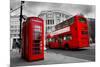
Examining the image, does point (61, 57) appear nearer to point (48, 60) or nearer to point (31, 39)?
point (48, 60)

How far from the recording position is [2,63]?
3572mm

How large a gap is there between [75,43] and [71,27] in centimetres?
32

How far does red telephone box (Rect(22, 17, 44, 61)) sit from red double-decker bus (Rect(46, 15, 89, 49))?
0.34m

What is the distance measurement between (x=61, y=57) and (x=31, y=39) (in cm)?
70

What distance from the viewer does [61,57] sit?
424 cm

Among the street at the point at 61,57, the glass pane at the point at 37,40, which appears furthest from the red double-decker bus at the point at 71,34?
the glass pane at the point at 37,40

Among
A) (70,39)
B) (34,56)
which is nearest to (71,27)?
(70,39)

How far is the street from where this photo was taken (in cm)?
381

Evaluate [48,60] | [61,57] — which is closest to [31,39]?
[48,60]

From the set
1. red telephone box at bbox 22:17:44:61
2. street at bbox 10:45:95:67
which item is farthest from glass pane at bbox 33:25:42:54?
street at bbox 10:45:95:67

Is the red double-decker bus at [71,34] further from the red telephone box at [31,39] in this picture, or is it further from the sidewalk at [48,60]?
the red telephone box at [31,39]

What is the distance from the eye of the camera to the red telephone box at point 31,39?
3.88 m

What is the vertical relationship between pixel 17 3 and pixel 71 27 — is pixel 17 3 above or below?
above

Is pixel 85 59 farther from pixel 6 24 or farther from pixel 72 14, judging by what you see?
pixel 6 24
